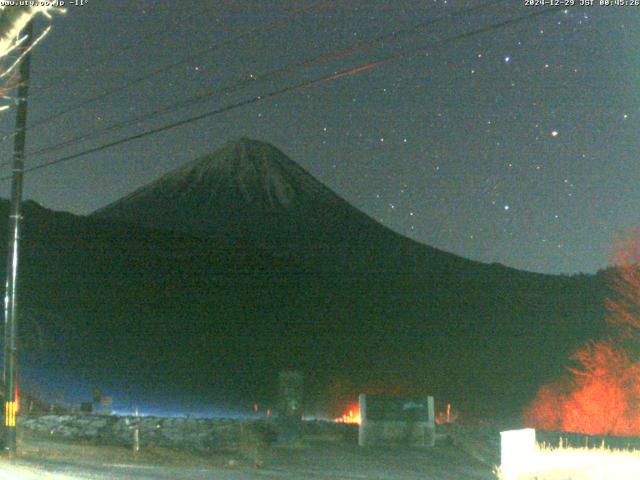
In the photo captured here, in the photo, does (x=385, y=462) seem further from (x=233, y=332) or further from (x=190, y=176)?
(x=190, y=176)

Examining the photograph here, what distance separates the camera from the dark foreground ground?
1514cm

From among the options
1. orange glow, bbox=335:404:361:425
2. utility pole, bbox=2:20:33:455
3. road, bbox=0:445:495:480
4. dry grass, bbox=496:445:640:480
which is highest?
utility pole, bbox=2:20:33:455

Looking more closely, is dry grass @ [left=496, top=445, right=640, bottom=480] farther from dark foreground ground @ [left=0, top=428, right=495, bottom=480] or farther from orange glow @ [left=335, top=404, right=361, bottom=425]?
orange glow @ [left=335, top=404, right=361, bottom=425]

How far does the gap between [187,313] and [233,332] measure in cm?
476

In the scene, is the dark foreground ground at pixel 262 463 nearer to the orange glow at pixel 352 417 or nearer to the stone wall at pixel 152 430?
the stone wall at pixel 152 430

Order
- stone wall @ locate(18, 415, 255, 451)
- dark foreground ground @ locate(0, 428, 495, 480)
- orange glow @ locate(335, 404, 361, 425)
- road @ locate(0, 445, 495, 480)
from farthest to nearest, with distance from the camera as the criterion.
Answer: orange glow @ locate(335, 404, 361, 425)
stone wall @ locate(18, 415, 255, 451)
dark foreground ground @ locate(0, 428, 495, 480)
road @ locate(0, 445, 495, 480)

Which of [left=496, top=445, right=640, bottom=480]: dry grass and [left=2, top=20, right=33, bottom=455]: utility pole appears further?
[left=2, top=20, right=33, bottom=455]: utility pole

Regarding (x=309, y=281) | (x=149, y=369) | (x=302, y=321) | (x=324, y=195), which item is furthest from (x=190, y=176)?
(x=149, y=369)

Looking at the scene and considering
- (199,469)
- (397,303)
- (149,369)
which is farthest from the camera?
(397,303)

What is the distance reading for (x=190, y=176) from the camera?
191125 mm

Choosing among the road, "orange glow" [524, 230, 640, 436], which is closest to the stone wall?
the road

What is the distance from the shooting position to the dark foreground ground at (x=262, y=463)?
596 inches

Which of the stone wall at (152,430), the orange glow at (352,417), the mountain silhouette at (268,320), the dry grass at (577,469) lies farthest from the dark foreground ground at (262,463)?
the mountain silhouette at (268,320)

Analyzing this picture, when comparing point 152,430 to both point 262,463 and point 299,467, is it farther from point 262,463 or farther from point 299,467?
point 299,467
